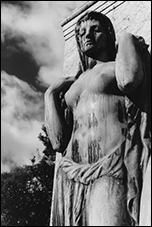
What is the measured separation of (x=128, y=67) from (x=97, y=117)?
1.81 feet

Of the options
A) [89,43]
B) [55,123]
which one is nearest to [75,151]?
[55,123]

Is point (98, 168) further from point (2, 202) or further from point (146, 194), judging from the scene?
point (2, 202)

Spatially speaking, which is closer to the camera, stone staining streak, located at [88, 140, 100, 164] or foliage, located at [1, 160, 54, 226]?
stone staining streak, located at [88, 140, 100, 164]

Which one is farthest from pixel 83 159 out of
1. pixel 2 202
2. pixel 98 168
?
pixel 2 202

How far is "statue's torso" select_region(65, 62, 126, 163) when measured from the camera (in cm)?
378

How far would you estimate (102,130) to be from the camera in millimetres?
3820

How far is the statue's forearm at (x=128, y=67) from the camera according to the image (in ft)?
11.6

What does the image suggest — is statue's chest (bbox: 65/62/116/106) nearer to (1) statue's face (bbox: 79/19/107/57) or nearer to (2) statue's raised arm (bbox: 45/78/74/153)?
(2) statue's raised arm (bbox: 45/78/74/153)

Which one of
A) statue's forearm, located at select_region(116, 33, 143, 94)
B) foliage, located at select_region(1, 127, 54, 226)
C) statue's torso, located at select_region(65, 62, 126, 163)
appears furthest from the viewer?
foliage, located at select_region(1, 127, 54, 226)

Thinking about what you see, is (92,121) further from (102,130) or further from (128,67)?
(128,67)

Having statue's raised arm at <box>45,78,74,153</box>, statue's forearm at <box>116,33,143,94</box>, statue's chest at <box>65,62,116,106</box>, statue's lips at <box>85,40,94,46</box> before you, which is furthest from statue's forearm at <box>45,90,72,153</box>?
statue's forearm at <box>116,33,143,94</box>

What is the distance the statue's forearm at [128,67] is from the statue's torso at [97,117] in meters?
0.28

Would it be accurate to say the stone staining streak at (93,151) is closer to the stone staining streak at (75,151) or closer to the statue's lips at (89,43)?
the stone staining streak at (75,151)

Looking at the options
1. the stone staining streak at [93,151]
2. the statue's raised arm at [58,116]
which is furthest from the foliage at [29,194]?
the stone staining streak at [93,151]
